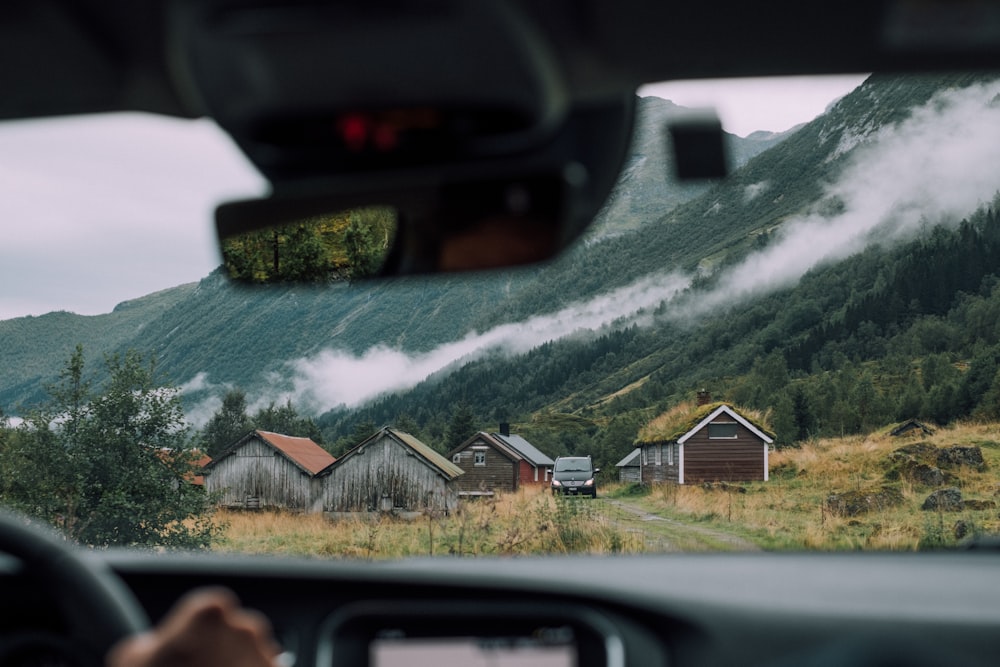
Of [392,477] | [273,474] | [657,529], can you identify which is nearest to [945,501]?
[657,529]

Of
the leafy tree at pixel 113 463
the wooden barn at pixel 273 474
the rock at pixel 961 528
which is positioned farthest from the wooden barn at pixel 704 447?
the leafy tree at pixel 113 463

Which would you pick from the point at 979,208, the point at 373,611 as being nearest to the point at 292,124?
the point at 373,611

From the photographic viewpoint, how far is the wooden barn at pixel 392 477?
8094 millimetres

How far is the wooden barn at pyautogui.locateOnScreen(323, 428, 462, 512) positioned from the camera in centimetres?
809

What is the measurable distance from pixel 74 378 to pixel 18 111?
36.4 ft

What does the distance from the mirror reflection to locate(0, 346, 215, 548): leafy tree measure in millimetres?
7619

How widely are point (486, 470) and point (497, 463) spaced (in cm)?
35

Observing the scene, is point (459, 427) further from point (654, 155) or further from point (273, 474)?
point (654, 155)

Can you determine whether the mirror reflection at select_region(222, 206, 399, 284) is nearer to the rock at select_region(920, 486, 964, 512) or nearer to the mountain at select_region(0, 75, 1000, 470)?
the mountain at select_region(0, 75, 1000, 470)

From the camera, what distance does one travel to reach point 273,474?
7516mm

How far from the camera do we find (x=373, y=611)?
8.38ft

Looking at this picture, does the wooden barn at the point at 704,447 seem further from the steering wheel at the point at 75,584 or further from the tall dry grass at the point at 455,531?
the steering wheel at the point at 75,584

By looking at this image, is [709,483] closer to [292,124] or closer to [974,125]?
[974,125]

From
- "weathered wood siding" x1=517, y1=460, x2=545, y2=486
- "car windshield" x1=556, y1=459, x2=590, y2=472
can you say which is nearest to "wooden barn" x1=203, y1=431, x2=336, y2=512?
"weathered wood siding" x1=517, y1=460, x2=545, y2=486
